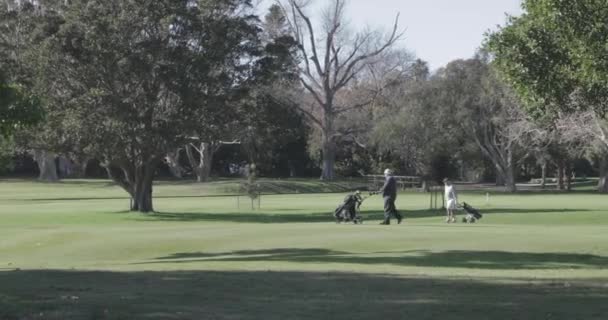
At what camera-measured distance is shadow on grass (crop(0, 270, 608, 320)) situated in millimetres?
10453

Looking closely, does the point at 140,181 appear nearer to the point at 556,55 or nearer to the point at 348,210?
the point at 348,210

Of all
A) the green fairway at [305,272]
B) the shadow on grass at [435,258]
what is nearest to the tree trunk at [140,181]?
the green fairway at [305,272]

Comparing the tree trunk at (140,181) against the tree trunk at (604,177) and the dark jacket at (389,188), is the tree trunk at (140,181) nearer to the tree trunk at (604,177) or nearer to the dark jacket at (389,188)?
the dark jacket at (389,188)

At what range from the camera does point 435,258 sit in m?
21.6

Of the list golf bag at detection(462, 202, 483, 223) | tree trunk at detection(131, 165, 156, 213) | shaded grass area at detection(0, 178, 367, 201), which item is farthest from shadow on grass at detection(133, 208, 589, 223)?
shaded grass area at detection(0, 178, 367, 201)

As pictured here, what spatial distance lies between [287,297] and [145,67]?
3268 cm

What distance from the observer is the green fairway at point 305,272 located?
1085cm

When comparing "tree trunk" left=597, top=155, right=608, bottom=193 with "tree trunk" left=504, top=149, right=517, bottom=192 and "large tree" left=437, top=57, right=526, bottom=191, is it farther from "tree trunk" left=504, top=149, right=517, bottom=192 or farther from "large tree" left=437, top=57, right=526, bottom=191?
"tree trunk" left=504, top=149, right=517, bottom=192

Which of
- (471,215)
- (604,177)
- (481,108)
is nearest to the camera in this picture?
(471,215)

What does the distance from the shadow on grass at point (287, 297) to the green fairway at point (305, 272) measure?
0.07 ft

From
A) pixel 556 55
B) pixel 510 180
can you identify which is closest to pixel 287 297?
pixel 556 55

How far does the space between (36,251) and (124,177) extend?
25.9m

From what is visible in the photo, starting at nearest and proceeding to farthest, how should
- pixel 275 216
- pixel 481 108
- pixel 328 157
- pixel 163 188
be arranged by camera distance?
pixel 275 216 < pixel 163 188 < pixel 481 108 < pixel 328 157

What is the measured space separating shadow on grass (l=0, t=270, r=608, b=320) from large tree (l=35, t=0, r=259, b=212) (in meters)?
28.3
